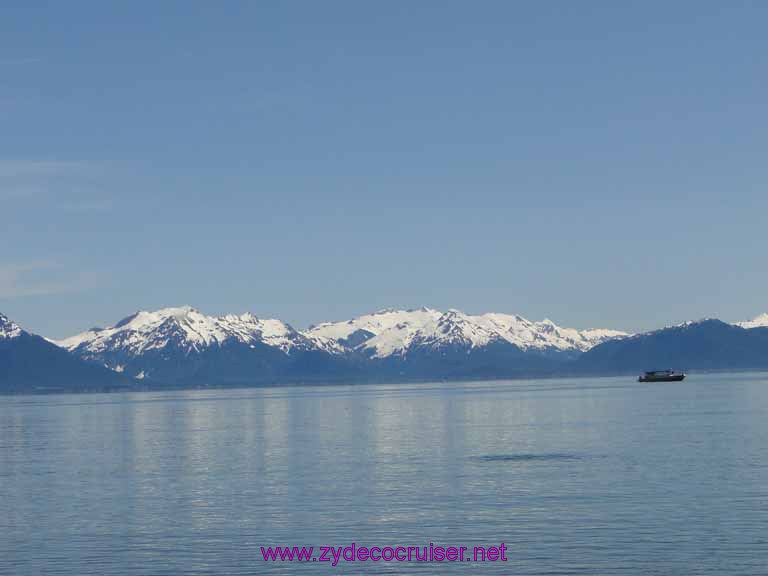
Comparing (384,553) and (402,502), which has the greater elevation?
(402,502)

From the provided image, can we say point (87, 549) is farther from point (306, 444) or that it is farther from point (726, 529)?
point (306, 444)

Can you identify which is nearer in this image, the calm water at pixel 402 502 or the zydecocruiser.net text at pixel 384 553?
the calm water at pixel 402 502

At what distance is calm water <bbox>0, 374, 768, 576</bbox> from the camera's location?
54344 millimetres

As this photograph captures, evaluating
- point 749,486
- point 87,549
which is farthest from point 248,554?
point 749,486

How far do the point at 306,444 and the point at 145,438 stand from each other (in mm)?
32881

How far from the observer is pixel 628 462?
9300 cm

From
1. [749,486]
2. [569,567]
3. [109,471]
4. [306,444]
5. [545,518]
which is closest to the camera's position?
[569,567]

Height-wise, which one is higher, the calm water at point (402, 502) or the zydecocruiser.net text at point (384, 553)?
the calm water at point (402, 502)

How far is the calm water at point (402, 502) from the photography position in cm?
5434

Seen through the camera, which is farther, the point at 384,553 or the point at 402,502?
the point at 402,502

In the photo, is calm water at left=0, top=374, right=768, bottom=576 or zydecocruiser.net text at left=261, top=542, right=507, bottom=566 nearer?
calm water at left=0, top=374, right=768, bottom=576

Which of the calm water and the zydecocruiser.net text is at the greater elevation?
the calm water

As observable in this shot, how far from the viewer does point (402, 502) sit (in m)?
72.9

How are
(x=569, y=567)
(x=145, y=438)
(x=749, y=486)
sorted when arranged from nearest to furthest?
(x=569, y=567), (x=749, y=486), (x=145, y=438)
